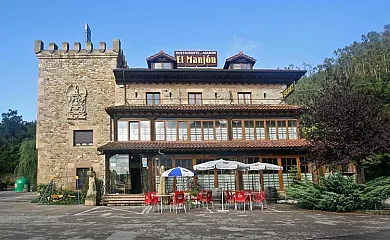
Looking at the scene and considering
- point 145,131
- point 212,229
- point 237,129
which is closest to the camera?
point 212,229

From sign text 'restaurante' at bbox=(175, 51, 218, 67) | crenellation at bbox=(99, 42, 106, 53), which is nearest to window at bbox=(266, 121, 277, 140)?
sign text 'restaurante' at bbox=(175, 51, 218, 67)

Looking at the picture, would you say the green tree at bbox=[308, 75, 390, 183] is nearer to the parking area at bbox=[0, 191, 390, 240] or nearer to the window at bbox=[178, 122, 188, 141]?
the parking area at bbox=[0, 191, 390, 240]

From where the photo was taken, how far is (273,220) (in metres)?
12.0

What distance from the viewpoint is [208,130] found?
2380cm

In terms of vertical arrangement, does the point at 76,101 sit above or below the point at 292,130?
above

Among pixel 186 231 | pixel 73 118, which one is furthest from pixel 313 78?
pixel 186 231

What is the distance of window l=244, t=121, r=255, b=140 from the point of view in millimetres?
23891

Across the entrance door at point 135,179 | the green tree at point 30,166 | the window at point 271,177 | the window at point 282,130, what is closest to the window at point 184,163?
the window at point 271,177

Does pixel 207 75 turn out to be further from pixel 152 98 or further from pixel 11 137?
pixel 11 137

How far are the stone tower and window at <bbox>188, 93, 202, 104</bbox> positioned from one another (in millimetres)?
6044

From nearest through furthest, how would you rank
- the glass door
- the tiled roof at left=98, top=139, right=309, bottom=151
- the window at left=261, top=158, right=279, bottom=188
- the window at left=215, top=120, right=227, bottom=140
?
the tiled roof at left=98, top=139, right=309, bottom=151 < the window at left=261, top=158, right=279, bottom=188 < the window at left=215, top=120, right=227, bottom=140 < the glass door

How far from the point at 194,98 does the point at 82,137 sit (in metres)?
9.13

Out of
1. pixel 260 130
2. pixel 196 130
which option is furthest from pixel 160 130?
pixel 260 130

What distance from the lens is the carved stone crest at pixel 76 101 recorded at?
27.3 m
